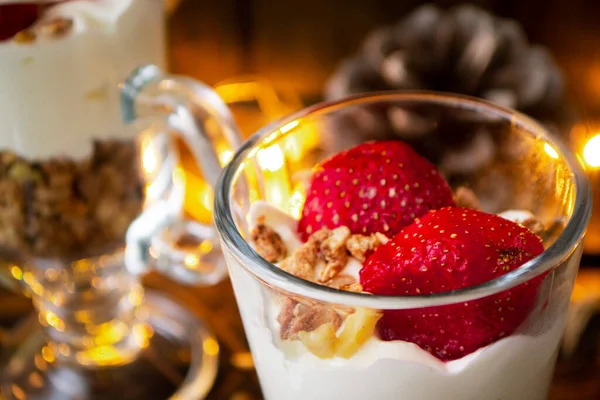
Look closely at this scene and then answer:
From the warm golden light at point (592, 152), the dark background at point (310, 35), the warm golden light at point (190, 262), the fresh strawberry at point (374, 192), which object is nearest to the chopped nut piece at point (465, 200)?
the fresh strawberry at point (374, 192)

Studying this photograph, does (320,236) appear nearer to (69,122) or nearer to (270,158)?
(270,158)

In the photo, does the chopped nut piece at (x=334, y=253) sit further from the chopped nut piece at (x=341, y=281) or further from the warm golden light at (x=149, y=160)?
the warm golden light at (x=149, y=160)

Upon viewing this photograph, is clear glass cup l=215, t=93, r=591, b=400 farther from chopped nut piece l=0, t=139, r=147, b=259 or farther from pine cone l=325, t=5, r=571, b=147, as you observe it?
pine cone l=325, t=5, r=571, b=147

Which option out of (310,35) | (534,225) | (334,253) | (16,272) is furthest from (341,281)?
(310,35)

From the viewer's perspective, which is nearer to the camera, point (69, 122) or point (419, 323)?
point (419, 323)

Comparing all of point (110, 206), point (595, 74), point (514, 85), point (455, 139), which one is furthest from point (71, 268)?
point (595, 74)
